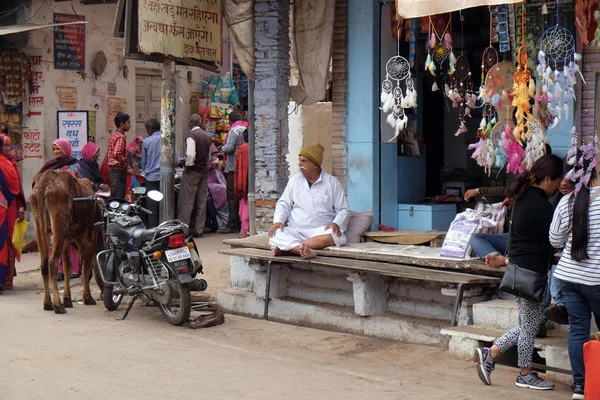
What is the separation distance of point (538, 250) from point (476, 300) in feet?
4.16

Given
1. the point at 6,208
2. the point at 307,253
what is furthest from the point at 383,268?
the point at 6,208

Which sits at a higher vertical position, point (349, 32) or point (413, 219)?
point (349, 32)

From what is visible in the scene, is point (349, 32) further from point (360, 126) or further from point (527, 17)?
point (527, 17)

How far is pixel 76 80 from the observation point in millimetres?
15844

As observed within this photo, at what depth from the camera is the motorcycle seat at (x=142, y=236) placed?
890 cm

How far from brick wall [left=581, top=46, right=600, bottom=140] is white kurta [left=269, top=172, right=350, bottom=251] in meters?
2.37

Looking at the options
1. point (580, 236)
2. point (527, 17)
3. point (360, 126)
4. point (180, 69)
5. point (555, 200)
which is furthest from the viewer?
point (180, 69)

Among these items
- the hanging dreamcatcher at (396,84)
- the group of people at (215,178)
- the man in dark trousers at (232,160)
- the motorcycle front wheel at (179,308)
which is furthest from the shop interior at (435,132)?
the man in dark trousers at (232,160)

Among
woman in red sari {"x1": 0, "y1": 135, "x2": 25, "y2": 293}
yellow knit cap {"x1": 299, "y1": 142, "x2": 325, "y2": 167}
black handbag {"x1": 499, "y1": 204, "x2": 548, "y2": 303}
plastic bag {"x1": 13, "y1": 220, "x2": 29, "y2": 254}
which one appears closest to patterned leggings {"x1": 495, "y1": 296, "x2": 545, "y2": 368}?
black handbag {"x1": 499, "y1": 204, "x2": 548, "y2": 303}

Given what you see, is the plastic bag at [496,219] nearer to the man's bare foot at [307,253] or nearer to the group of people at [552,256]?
the group of people at [552,256]

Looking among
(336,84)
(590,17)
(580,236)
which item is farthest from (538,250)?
(336,84)

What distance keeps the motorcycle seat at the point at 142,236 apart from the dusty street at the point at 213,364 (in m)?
0.79

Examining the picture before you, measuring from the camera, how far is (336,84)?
34.4 ft

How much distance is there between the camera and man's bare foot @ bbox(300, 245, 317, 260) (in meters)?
8.48
